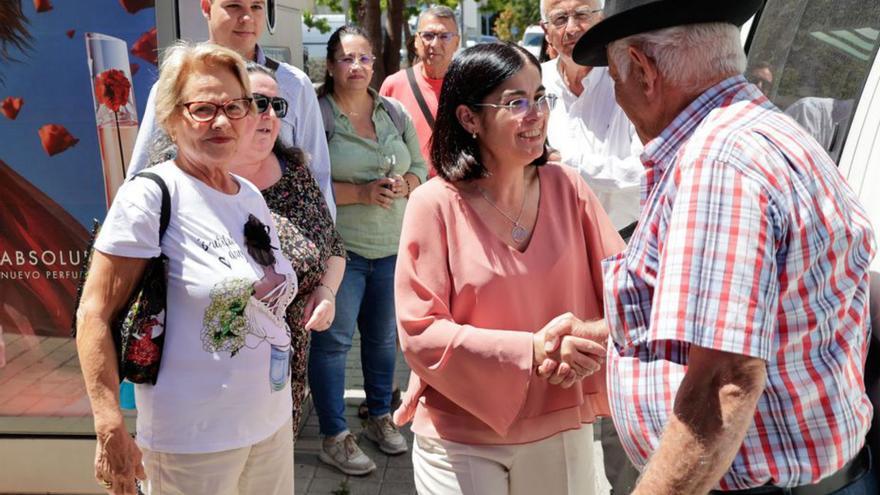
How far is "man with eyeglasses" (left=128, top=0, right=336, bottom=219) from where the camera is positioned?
133 inches

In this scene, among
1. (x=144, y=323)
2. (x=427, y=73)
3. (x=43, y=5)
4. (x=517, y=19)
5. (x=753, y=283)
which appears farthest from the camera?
(x=517, y=19)

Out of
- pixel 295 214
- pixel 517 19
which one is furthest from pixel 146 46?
pixel 517 19

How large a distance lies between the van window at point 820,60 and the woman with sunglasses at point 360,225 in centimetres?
172

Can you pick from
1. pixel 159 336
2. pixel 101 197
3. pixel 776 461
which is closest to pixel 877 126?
pixel 776 461

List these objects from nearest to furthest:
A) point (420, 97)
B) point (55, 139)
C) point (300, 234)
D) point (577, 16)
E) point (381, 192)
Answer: point (300, 234), point (55, 139), point (577, 16), point (381, 192), point (420, 97)

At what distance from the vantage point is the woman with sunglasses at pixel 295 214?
110 inches

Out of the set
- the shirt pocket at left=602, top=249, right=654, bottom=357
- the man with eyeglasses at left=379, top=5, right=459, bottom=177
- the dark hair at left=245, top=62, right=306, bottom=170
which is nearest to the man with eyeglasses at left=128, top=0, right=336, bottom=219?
the dark hair at left=245, top=62, right=306, bottom=170

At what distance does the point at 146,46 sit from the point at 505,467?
2.12m

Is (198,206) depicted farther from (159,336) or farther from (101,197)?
(101,197)

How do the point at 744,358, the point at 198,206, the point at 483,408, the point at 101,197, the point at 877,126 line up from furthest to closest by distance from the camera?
the point at 101,197, the point at 198,206, the point at 483,408, the point at 877,126, the point at 744,358

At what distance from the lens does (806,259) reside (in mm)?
1399

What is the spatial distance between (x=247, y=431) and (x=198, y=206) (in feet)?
2.02

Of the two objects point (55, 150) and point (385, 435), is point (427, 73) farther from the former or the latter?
point (55, 150)

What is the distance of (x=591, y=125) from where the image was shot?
363cm
